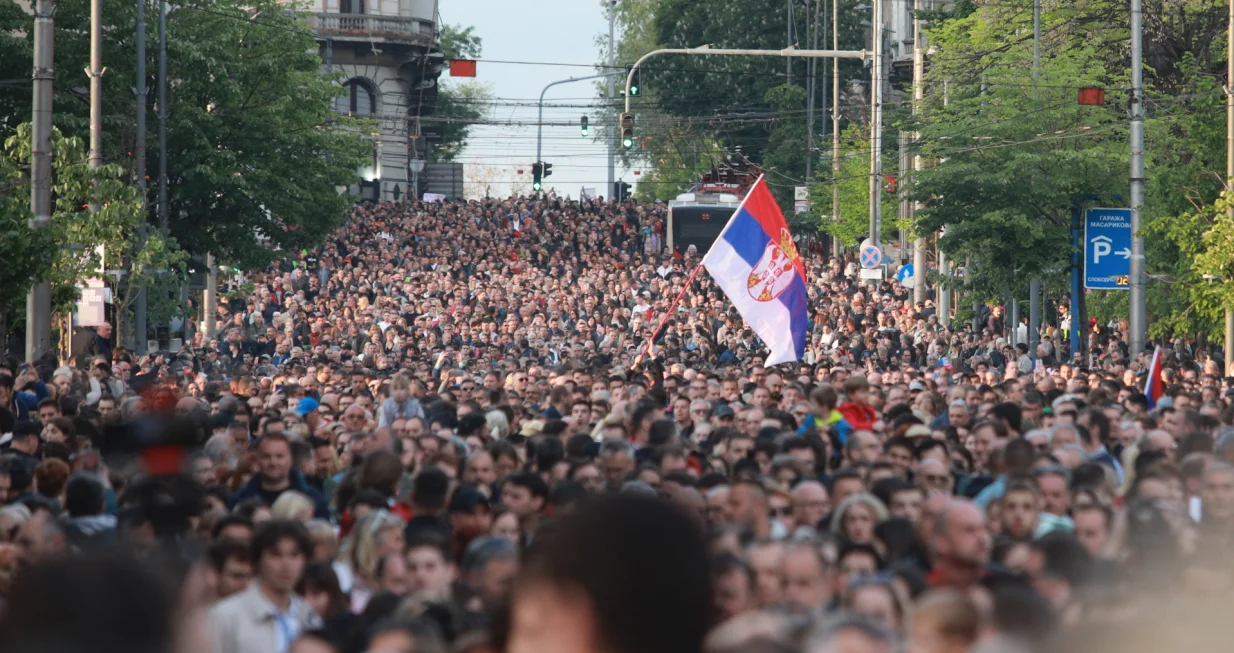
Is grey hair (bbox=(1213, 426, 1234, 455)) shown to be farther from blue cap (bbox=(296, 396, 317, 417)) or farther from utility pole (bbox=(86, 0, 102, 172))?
utility pole (bbox=(86, 0, 102, 172))

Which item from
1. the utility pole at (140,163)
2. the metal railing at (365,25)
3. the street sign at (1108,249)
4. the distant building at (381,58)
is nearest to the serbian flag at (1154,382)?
the street sign at (1108,249)

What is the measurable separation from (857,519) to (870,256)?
35086 millimetres

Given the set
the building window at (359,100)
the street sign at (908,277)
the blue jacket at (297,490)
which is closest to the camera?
the blue jacket at (297,490)

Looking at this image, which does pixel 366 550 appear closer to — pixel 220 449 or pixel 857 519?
pixel 857 519

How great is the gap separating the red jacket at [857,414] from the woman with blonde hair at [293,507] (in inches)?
247

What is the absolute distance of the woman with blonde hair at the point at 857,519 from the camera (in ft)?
28.0

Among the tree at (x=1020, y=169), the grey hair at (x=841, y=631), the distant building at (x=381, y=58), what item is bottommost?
the grey hair at (x=841, y=631)

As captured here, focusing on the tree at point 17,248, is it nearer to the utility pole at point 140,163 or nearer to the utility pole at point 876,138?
the utility pole at point 140,163

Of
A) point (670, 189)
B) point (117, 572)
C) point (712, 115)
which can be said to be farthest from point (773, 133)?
point (117, 572)

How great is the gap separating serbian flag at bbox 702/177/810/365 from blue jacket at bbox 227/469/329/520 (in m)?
12.7

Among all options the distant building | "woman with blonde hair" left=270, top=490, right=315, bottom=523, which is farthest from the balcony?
"woman with blonde hair" left=270, top=490, right=315, bottom=523

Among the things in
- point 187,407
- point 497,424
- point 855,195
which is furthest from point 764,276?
point 855,195

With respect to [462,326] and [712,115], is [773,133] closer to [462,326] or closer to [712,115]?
[712,115]

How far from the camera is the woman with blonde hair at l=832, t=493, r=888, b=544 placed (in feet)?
28.0
